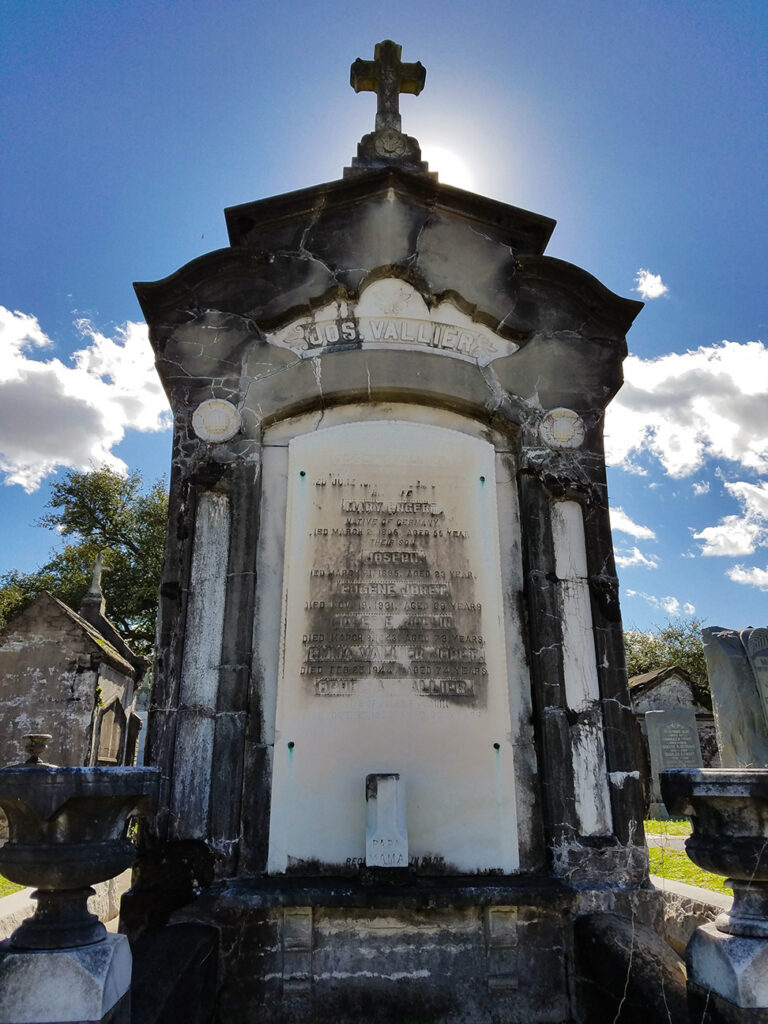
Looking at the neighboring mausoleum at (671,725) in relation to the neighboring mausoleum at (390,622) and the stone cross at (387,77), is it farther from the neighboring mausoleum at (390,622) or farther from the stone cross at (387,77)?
the stone cross at (387,77)

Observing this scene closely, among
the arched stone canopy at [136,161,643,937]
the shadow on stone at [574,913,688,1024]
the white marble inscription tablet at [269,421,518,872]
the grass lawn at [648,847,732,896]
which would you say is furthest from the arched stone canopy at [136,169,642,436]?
the grass lawn at [648,847,732,896]

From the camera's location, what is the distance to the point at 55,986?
217 cm

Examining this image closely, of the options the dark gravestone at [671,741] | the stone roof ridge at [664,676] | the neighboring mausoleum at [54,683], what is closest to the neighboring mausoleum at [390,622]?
the neighboring mausoleum at [54,683]

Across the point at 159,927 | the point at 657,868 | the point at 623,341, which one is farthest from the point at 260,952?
the point at 623,341

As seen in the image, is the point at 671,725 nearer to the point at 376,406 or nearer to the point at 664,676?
the point at 664,676

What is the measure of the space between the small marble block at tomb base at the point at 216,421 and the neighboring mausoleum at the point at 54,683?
591 centimetres

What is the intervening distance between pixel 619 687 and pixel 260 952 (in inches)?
103

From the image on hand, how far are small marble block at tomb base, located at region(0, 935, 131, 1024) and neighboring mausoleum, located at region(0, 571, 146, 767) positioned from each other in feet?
24.7

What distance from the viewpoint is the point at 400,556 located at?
4.46 meters

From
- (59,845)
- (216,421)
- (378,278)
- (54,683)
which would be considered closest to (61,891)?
(59,845)

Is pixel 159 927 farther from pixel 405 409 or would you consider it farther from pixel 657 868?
pixel 657 868

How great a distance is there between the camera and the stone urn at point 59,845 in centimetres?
224

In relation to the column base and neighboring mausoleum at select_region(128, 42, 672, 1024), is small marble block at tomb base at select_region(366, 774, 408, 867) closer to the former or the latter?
neighboring mausoleum at select_region(128, 42, 672, 1024)

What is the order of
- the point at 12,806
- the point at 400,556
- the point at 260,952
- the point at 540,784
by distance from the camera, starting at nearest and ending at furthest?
the point at 12,806
the point at 260,952
the point at 540,784
the point at 400,556
